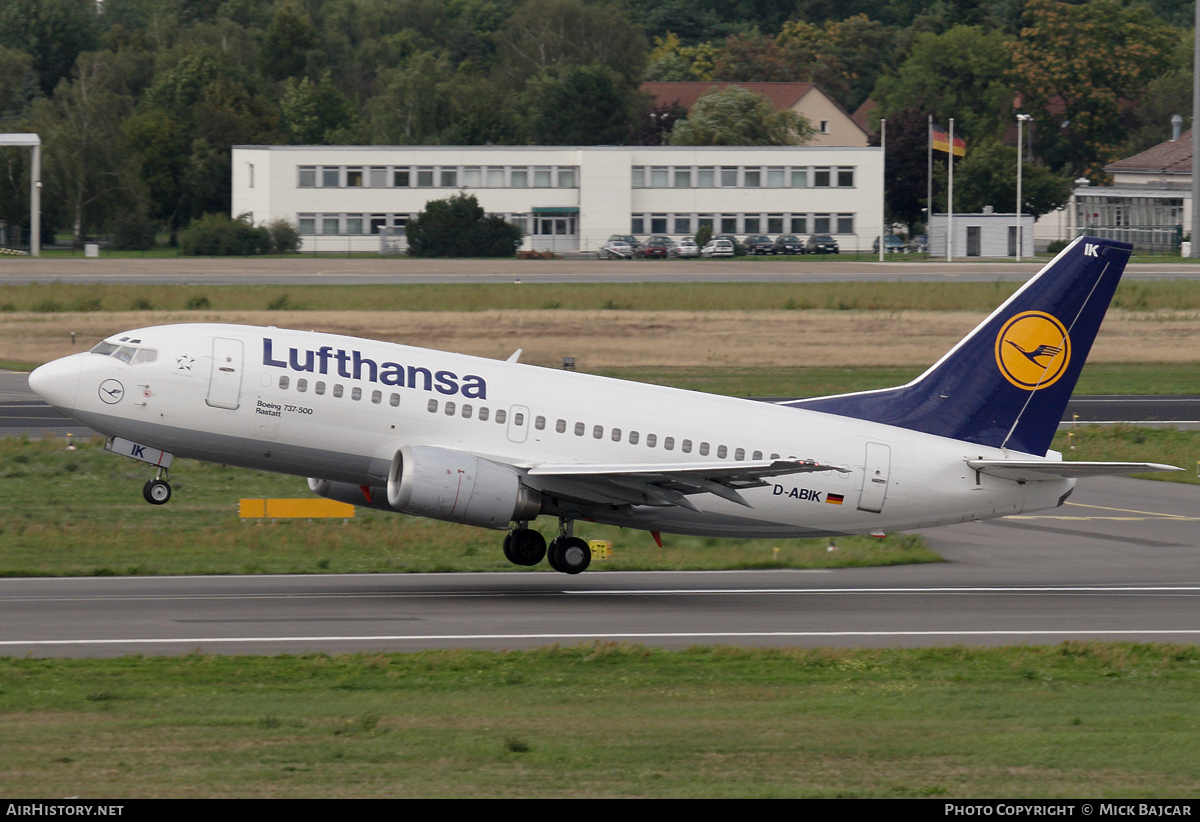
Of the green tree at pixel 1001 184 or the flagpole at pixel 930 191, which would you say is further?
the green tree at pixel 1001 184

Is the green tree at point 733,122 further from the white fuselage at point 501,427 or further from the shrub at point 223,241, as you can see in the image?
the white fuselage at point 501,427

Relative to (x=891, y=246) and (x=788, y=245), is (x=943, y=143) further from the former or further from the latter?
(x=788, y=245)

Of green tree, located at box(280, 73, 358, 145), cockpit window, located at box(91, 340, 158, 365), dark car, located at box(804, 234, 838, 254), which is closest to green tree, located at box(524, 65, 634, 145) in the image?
green tree, located at box(280, 73, 358, 145)

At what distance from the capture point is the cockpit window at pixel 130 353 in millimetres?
28344

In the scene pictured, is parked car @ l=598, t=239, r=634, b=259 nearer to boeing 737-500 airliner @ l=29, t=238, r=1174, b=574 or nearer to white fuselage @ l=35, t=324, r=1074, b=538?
boeing 737-500 airliner @ l=29, t=238, r=1174, b=574

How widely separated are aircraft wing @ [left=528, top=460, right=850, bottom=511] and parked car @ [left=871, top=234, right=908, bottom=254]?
4614 inches

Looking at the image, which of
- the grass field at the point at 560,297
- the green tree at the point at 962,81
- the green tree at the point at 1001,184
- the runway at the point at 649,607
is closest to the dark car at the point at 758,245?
the green tree at the point at 1001,184

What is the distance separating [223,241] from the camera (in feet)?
430

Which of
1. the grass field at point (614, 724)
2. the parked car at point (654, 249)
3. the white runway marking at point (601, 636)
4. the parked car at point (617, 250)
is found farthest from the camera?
the parked car at point (654, 249)

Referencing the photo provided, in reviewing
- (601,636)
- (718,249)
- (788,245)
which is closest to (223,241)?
(718,249)

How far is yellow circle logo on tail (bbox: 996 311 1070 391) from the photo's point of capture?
100 ft

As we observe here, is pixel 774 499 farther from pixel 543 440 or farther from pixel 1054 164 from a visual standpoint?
pixel 1054 164

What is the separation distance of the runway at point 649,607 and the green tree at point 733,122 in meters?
124

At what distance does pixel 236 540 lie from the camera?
33.5 metres
